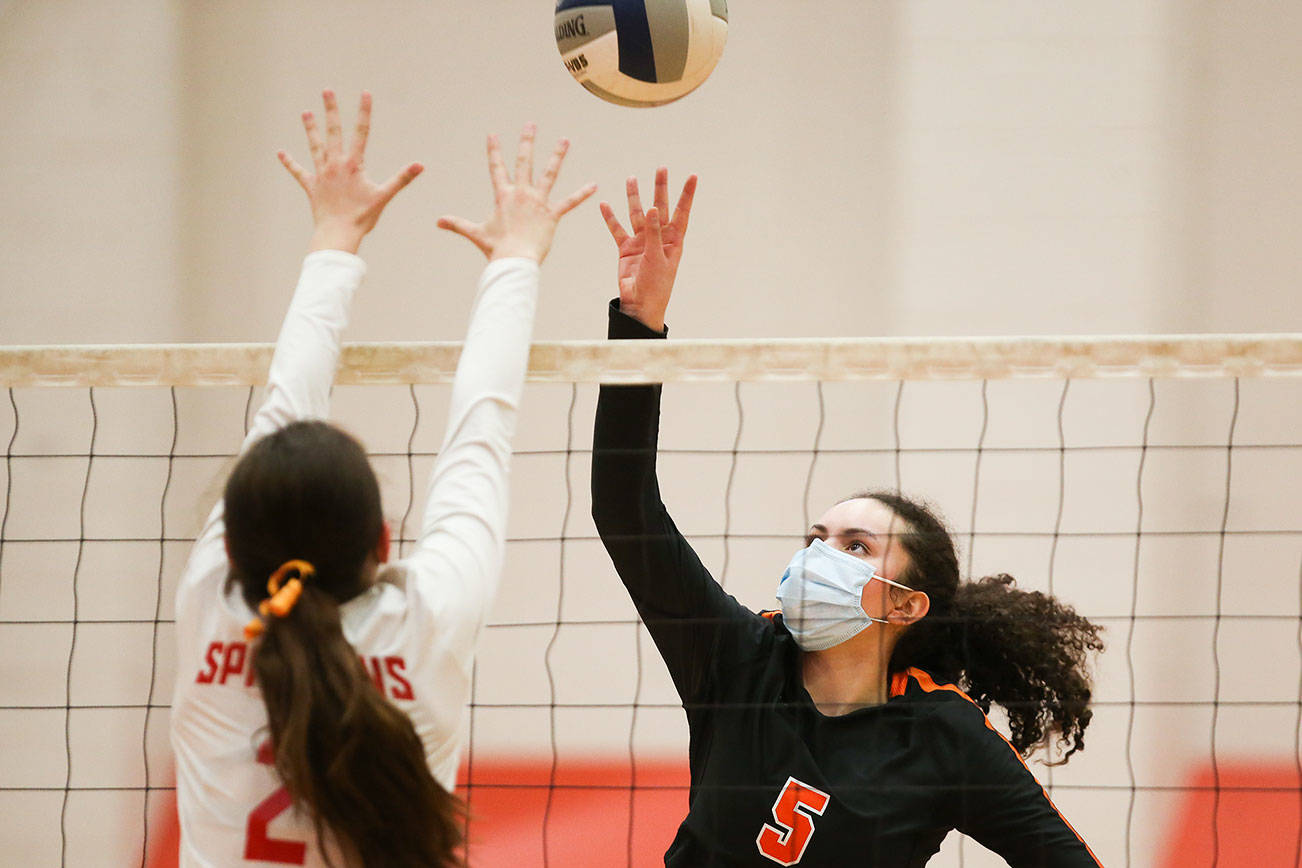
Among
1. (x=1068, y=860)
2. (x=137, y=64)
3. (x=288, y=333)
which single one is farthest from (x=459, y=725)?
(x=137, y=64)

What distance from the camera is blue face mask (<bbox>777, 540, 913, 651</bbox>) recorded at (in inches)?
91.7

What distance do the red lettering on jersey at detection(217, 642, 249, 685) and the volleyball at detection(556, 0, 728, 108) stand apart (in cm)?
155

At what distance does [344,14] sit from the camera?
16.0 feet

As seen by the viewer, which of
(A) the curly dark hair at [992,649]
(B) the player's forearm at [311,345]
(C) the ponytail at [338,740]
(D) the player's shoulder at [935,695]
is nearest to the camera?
(C) the ponytail at [338,740]

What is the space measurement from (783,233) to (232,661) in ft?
11.9

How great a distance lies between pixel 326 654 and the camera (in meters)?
1.31

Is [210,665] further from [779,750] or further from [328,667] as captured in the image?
[779,750]

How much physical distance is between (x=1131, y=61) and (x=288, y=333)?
12.5 ft

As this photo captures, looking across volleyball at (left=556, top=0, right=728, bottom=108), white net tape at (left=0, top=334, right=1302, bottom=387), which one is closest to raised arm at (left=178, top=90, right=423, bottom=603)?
white net tape at (left=0, top=334, right=1302, bottom=387)

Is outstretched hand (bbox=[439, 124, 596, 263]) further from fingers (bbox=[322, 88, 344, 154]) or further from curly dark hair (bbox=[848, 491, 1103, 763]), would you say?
curly dark hair (bbox=[848, 491, 1103, 763])

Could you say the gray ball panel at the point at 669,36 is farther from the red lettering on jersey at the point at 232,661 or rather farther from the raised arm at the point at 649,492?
the red lettering on jersey at the point at 232,661

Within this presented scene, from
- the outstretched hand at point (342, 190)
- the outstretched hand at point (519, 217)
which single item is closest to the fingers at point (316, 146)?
the outstretched hand at point (342, 190)

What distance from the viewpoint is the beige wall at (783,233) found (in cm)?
448

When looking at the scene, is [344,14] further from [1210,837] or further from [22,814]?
[1210,837]
